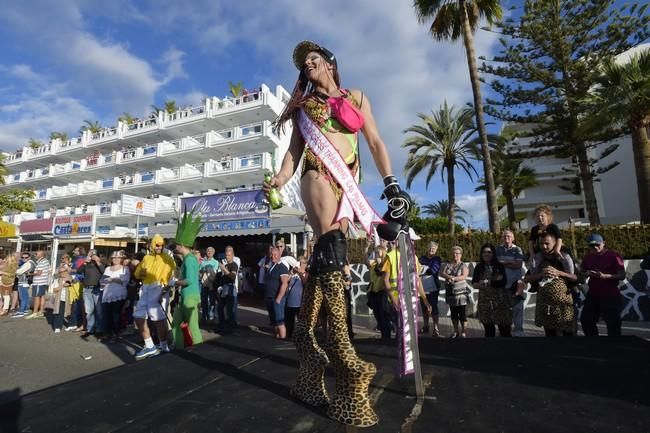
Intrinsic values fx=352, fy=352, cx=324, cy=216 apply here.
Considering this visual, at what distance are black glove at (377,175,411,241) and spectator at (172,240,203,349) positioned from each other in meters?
3.71

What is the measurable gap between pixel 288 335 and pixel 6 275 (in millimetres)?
8210

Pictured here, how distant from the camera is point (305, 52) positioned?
227 cm

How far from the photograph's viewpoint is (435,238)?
1043 centimetres

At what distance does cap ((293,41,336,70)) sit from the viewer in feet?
7.36

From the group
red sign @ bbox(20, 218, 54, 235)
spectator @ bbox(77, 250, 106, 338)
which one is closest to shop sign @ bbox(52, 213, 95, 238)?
red sign @ bbox(20, 218, 54, 235)

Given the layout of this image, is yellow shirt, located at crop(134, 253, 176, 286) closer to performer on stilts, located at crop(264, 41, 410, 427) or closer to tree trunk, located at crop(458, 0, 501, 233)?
performer on stilts, located at crop(264, 41, 410, 427)

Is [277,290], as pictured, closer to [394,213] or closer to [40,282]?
[394,213]

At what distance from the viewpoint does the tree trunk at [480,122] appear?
36.9ft

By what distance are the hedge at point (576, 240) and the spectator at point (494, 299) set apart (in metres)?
4.55

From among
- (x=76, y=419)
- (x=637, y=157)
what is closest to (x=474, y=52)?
(x=637, y=157)

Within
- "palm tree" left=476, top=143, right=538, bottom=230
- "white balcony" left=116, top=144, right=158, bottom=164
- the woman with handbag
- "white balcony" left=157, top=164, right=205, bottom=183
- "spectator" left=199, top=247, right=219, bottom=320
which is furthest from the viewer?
"white balcony" left=116, top=144, right=158, bottom=164

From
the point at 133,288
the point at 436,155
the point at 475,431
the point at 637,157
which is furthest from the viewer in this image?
the point at 436,155

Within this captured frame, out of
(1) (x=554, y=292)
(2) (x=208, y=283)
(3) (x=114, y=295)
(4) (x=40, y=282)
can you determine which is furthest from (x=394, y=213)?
(4) (x=40, y=282)

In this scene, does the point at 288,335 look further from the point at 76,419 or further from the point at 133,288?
the point at 76,419
